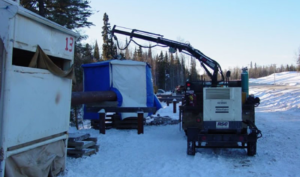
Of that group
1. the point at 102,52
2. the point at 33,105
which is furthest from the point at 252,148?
the point at 102,52

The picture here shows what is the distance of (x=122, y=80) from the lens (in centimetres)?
1254

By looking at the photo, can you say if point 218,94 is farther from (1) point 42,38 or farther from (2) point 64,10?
(2) point 64,10

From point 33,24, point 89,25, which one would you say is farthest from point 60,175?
point 89,25

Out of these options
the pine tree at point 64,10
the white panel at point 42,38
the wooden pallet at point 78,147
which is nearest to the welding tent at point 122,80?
the wooden pallet at point 78,147

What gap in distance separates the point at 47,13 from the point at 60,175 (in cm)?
1586

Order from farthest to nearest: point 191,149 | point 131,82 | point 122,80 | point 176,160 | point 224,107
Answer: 1. point 131,82
2. point 122,80
3. point 191,149
4. point 224,107
5. point 176,160

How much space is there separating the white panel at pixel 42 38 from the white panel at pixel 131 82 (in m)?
6.08

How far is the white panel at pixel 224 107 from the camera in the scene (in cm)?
772

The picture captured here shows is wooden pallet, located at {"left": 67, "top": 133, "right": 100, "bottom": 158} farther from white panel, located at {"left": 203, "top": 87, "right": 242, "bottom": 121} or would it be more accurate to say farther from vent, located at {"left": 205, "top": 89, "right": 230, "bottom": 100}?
vent, located at {"left": 205, "top": 89, "right": 230, "bottom": 100}

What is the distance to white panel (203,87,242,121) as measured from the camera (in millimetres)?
7723

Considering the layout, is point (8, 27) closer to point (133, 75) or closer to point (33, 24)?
point (33, 24)

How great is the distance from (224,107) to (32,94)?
481 cm

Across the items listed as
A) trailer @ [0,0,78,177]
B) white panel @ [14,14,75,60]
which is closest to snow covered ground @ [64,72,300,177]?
trailer @ [0,0,78,177]

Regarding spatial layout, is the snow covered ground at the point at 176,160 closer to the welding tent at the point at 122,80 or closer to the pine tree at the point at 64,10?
the welding tent at the point at 122,80
